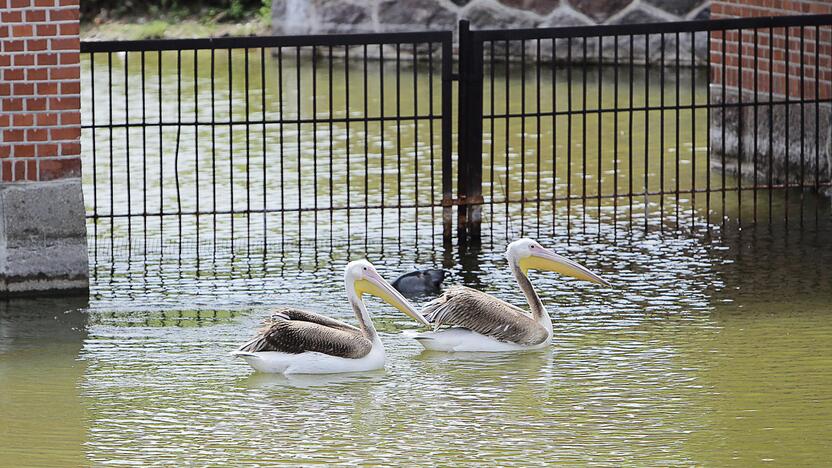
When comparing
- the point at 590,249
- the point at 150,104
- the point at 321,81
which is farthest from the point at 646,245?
the point at 321,81

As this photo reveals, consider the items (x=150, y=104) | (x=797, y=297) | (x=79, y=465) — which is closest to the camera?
(x=79, y=465)

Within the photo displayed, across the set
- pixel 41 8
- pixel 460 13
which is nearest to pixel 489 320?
pixel 41 8

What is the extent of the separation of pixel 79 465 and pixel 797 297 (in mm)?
5002

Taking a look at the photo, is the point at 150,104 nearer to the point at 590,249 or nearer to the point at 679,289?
the point at 590,249

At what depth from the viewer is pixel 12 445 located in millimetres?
7734

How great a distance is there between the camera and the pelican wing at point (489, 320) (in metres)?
9.38

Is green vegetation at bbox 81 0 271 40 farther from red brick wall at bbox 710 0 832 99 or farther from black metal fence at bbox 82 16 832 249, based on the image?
red brick wall at bbox 710 0 832 99

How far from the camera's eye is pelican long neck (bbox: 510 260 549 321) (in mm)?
9539

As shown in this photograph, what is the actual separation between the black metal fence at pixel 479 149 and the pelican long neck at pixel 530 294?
6.75ft

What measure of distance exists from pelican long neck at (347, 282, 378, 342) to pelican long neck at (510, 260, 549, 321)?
1002 mm

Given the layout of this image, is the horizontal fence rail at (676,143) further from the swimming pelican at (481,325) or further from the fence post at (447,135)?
the swimming pelican at (481,325)

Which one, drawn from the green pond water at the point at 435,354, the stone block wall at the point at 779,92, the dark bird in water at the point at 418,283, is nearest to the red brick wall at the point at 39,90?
the green pond water at the point at 435,354

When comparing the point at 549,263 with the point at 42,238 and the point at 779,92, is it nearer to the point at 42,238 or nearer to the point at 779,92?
the point at 42,238

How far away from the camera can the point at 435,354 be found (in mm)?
9477
